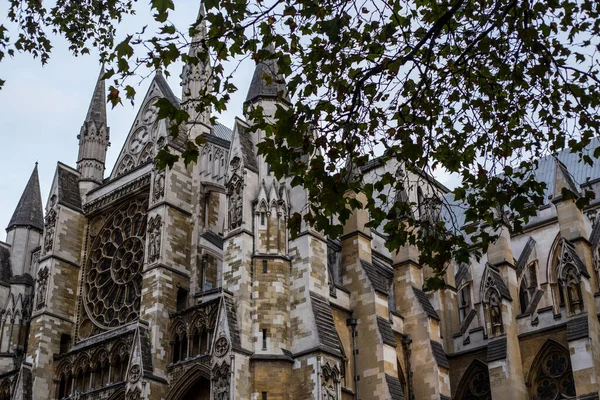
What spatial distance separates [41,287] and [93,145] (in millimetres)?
6499

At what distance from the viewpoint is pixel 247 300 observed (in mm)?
23938

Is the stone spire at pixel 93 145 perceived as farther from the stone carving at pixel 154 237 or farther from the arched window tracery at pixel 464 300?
the arched window tracery at pixel 464 300

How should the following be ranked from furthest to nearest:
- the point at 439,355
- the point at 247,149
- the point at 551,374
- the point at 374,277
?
the point at 439,355
the point at 551,374
the point at 374,277
the point at 247,149

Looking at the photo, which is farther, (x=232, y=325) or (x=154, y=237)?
(x=154, y=237)

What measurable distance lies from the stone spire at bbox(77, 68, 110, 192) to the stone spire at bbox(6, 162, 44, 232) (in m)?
5.09

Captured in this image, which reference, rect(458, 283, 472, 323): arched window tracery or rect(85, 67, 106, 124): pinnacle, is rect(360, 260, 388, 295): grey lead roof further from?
rect(85, 67, 106, 124): pinnacle

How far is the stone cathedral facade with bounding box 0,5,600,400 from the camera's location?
23.9 metres

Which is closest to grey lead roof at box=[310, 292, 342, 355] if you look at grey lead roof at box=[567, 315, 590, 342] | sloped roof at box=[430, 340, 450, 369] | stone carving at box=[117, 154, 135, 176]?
sloped roof at box=[430, 340, 450, 369]

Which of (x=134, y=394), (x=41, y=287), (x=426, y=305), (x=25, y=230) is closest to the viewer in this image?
(x=134, y=394)

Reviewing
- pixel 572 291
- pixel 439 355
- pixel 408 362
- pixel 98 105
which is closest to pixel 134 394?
pixel 408 362

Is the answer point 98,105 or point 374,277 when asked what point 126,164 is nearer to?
point 98,105

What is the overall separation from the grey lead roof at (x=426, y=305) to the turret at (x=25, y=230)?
Answer: 16582mm

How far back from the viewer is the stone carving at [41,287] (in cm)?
2936

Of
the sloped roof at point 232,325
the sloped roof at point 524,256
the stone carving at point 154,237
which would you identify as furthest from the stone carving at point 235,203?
the sloped roof at point 524,256
